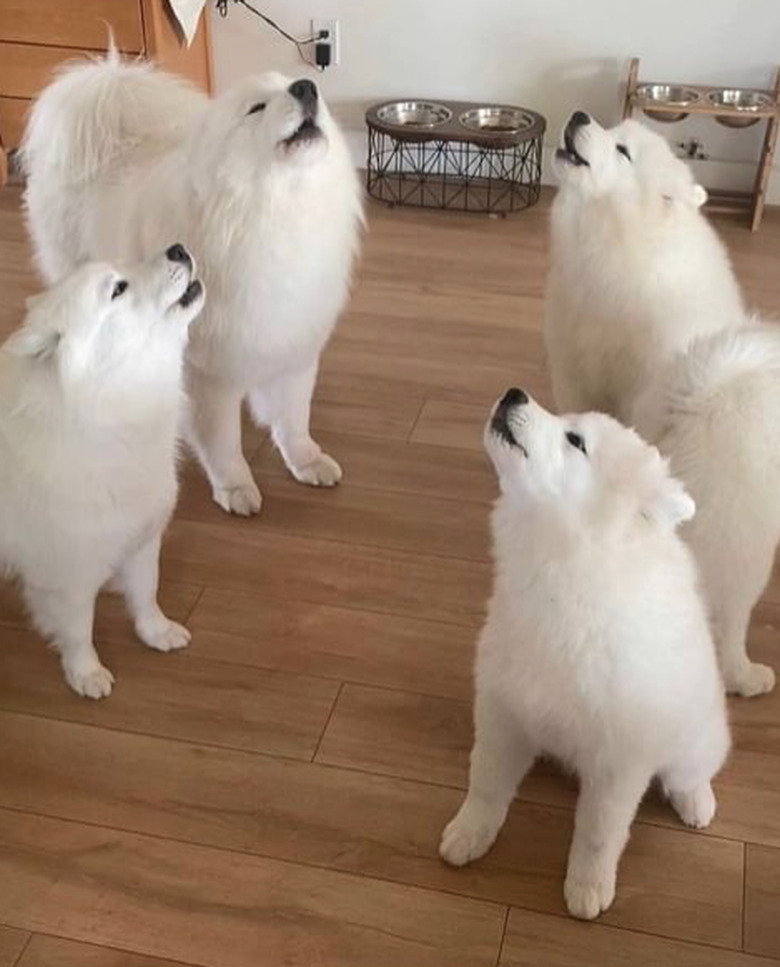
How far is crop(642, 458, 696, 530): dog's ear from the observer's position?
1253 mm

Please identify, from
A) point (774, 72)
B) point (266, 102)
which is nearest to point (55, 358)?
point (266, 102)

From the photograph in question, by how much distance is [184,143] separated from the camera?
1.94m

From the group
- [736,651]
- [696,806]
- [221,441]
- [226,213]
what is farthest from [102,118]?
[696,806]

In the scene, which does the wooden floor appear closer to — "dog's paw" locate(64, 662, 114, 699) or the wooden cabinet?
"dog's paw" locate(64, 662, 114, 699)

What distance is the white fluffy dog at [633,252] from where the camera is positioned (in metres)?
1.93

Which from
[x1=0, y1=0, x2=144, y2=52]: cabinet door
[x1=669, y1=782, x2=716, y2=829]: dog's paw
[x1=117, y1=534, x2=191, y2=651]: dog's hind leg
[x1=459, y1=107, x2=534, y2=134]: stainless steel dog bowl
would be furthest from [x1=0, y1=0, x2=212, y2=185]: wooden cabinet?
[x1=669, y1=782, x2=716, y2=829]: dog's paw

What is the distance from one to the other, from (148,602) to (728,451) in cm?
99

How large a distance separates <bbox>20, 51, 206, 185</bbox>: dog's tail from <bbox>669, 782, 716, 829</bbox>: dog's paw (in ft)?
5.09

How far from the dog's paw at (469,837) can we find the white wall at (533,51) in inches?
97.2

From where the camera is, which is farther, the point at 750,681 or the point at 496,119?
the point at 496,119

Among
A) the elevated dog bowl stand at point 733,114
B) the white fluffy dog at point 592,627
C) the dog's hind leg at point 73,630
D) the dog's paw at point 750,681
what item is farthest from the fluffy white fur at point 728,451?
the elevated dog bowl stand at point 733,114

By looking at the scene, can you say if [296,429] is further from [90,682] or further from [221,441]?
[90,682]

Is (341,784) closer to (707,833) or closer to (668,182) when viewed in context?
(707,833)

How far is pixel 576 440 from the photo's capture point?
1.29 meters
